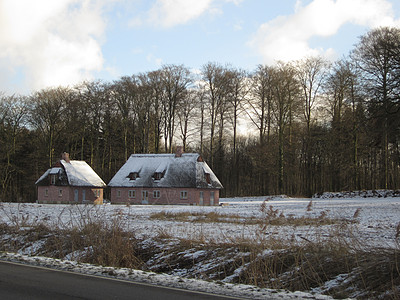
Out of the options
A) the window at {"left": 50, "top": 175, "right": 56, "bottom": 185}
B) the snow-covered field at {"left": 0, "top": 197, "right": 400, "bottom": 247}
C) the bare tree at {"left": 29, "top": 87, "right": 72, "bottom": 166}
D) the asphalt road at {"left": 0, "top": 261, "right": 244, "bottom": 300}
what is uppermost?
the bare tree at {"left": 29, "top": 87, "right": 72, "bottom": 166}

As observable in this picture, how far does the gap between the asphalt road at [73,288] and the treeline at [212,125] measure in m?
42.9

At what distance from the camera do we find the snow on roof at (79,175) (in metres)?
54.4

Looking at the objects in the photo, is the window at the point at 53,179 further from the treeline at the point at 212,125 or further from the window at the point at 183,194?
the window at the point at 183,194

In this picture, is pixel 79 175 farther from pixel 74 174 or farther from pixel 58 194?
pixel 58 194

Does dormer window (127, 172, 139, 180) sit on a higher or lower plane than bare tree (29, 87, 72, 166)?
lower

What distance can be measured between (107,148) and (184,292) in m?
58.8

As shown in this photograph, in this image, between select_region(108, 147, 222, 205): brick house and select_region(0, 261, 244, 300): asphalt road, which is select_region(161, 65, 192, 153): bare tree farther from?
select_region(0, 261, 244, 300): asphalt road

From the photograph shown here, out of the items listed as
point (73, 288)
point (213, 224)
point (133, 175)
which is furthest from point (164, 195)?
point (73, 288)

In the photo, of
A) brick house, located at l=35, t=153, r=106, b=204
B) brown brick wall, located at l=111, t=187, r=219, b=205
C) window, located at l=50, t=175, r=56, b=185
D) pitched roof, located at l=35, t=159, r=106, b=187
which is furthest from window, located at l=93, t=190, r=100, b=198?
window, located at l=50, t=175, r=56, b=185

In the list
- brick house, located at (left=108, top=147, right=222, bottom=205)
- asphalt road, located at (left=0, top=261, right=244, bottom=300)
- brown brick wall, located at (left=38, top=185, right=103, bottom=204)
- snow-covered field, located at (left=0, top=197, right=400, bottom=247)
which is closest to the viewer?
asphalt road, located at (left=0, top=261, right=244, bottom=300)

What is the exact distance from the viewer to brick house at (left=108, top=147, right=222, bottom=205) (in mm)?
50625

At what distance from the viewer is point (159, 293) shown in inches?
317

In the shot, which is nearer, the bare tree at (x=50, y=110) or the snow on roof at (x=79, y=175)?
the snow on roof at (x=79, y=175)

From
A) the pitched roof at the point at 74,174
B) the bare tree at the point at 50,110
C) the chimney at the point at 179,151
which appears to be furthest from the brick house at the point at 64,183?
the chimney at the point at 179,151
